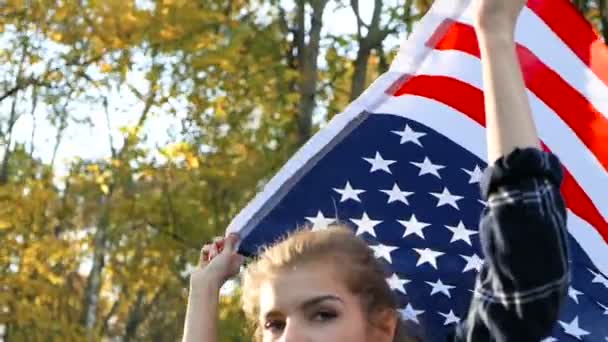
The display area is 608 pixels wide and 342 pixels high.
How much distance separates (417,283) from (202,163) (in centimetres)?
877

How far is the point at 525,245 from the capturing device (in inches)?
69.9

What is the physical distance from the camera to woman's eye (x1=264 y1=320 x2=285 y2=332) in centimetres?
217

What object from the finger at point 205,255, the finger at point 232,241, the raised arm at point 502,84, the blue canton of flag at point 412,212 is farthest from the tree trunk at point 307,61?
the raised arm at point 502,84

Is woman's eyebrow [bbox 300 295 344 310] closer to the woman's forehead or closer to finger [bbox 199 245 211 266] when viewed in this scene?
the woman's forehead

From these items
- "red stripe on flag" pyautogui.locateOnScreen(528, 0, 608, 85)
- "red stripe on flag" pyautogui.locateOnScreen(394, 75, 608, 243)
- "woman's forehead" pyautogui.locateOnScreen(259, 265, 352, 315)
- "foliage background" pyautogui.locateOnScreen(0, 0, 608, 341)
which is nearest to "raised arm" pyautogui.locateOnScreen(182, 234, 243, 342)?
"woman's forehead" pyautogui.locateOnScreen(259, 265, 352, 315)

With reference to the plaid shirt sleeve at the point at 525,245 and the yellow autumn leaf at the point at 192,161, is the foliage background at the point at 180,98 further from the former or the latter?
the plaid shirt sleeve at the point at 525,245

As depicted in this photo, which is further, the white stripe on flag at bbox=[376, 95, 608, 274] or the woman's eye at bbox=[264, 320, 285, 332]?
the white stripe on flag at bbox=[376, 95, 608, 274]

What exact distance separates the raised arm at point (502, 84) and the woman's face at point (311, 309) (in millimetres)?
473

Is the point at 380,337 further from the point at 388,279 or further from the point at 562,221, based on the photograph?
the point at 562,221

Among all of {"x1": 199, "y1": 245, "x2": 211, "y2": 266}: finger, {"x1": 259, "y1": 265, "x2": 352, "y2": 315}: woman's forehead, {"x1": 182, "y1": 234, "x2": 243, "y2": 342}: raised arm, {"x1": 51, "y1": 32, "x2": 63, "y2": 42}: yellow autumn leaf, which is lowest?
{"x1": 259, "y1": 265, "x2": 352, "y2": 315}: woman's forehead

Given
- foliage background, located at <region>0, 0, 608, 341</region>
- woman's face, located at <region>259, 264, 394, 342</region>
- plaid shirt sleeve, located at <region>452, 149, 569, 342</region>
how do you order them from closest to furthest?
plaid shirt sleeve, located at <region>452, 149, 569, 342</region>
woman's face, located at <region>259, 264, 394, 342</region>
foliage background, located at <region>0, 0, 608, 341</region>

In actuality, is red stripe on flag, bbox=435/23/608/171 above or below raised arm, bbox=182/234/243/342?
above

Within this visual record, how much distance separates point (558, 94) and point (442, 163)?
0.38 m

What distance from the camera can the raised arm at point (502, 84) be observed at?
181cm
